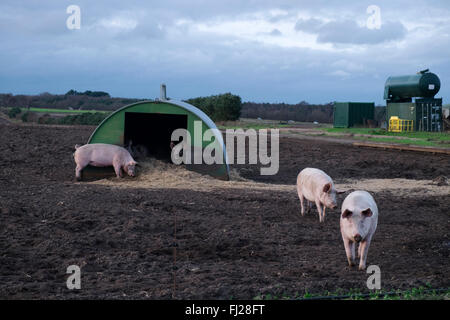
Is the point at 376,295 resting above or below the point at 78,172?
below

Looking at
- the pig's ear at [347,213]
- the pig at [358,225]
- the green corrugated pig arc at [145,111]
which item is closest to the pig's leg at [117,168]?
the green corrugated pig arc at [145,111]

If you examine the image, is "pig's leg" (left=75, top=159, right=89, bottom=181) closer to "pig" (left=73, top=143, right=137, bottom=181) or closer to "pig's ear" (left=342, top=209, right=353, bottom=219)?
"pig" (left=73, top=143, right=137, bottom=181)

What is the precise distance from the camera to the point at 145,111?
1373 centimetres

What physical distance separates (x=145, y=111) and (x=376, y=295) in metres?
9.68

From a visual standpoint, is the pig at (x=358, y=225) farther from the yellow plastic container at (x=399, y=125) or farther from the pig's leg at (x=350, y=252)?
the yellow plastic container at (x=399, y=125)

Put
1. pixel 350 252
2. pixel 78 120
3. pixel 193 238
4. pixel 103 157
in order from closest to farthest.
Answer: pixel 350 252 → pixel 193 238 → pixel 103 157 → pixel 78 120

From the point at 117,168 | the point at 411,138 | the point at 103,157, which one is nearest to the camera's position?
the point at 117,168

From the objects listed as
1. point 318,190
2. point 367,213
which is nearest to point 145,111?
point 318,190

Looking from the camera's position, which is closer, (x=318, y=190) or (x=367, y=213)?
(x=367, y=213)

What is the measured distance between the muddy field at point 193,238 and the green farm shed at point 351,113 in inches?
860

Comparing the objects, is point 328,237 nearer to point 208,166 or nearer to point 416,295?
point 416,295

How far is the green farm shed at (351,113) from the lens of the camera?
34.9 meters

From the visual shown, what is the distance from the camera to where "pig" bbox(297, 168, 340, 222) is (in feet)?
27.5

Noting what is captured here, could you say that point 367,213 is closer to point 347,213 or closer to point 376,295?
point 347,213
